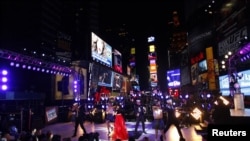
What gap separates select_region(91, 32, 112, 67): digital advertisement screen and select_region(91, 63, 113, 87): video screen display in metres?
1.07

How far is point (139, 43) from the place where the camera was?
89.2m

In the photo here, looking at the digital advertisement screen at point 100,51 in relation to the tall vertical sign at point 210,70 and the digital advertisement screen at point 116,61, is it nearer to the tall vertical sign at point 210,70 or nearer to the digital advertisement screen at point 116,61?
the digital advertisement screen at point 116,61

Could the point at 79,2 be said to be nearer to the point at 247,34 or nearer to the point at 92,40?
the point at 92,40

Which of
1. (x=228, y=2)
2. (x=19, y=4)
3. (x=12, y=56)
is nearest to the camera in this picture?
(x=12, y=56)

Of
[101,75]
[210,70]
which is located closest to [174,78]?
[210,70]

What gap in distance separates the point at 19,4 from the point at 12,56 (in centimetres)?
2962

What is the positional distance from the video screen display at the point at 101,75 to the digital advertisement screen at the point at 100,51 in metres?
1.07

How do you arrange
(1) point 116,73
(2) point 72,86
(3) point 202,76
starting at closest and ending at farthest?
1. (2) point 72,86
2. (3) point 202,76
3. (1) point 116,73

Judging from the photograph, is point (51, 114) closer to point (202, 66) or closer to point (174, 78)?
point (202, 66)

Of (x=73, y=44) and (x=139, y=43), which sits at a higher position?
(x=139, y=43)

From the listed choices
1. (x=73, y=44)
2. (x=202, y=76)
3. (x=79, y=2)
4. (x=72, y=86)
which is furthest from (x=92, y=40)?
(x=79, y=2)

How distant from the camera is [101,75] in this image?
112ft

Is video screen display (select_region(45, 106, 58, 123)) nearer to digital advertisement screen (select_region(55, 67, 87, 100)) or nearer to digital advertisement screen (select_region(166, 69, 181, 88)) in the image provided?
digital advertisement screen (select_region(55, 67, 87, 100))

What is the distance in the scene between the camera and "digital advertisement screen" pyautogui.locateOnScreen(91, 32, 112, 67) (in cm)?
3191
